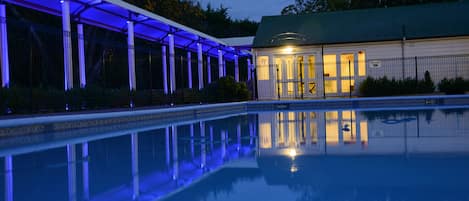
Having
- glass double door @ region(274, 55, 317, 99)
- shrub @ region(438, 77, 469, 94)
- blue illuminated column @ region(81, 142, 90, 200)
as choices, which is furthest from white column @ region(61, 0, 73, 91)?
shrub @ region(438, 77, 469, 94)

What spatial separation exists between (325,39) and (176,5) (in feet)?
38.0

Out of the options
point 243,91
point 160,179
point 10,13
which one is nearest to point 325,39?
point 243,91

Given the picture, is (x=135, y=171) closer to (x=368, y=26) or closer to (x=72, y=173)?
(x=72, y=173)

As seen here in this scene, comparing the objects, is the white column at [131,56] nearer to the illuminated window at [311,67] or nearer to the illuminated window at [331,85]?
the illuminated window at [311,67]

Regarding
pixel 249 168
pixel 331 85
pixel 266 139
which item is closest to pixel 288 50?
pixel 331 85

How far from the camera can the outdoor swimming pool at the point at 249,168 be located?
3.41 metres

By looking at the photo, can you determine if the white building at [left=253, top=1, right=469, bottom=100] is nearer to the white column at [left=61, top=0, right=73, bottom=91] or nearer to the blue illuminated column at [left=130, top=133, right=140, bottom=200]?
the white column at [left=61, top=0, right=73, bottom=91]

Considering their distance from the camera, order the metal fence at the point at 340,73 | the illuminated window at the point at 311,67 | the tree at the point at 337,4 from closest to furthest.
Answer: the metal fence at the point at 340,73 → the illuminated window at the point at 311,67 → the tree at the point at 337,4

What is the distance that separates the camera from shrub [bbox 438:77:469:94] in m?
17.5

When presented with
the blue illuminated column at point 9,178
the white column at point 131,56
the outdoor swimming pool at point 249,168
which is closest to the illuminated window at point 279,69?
the white column at point 131,56

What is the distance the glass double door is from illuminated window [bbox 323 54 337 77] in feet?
1.65

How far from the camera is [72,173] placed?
438cm

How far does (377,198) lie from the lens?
3.12 metres

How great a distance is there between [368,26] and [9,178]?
61.2 ft
